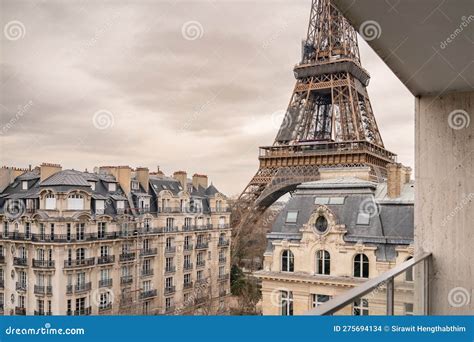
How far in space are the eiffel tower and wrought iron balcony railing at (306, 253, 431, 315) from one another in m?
5.62

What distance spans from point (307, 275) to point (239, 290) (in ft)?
9.05

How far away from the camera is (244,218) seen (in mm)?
6594

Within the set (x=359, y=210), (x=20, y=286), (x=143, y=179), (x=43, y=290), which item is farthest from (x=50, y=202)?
(x=359, y=210)

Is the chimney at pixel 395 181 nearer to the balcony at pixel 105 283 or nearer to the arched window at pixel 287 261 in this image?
the arched window at pixel 287 261

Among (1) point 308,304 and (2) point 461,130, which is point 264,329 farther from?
(1) point 308,304

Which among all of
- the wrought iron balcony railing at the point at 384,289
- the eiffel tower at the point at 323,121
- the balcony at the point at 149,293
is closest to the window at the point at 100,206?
the balcony at the point at 149,293

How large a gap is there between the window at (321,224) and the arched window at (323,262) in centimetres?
23

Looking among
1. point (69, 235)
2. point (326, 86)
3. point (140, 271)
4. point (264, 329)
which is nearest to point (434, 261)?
point (264, 329)
